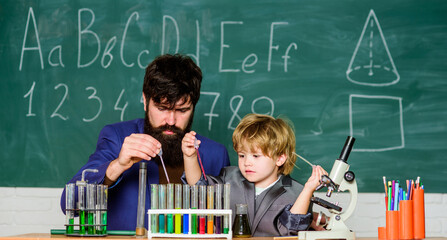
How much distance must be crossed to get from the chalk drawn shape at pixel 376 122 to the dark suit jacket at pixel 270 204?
3.65ft

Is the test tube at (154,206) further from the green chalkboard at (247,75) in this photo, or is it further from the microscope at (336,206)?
the green chalkboard at (247,75)

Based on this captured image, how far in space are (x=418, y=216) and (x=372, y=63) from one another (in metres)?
1.67

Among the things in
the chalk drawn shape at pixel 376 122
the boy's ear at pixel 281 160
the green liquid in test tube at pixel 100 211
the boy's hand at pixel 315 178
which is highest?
the chalk drawn shape at pixel 376 122

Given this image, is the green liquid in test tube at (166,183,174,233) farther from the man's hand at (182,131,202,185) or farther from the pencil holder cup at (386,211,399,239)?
the pencil holder cup at (386,211,399,239)

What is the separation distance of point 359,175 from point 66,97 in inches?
73.4

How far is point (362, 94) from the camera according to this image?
342 centimetres

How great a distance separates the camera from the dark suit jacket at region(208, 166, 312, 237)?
2.04 m

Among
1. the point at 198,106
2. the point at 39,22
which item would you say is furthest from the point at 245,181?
the point at 39,22

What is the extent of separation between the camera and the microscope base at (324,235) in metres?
1.79

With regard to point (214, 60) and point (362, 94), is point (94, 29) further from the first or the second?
point (362, 94)

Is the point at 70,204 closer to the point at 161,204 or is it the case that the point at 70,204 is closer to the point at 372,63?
the point at 161,204

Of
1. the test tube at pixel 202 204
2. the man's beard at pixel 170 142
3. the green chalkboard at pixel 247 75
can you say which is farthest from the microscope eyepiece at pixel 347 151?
the green chalkboard at pixel 247 75

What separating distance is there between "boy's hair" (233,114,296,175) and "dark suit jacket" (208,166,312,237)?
0.11 metres

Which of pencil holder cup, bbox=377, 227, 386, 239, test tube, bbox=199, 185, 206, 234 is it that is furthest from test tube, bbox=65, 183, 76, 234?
pencil holder cup, bbox=377, 227, 386, 239
